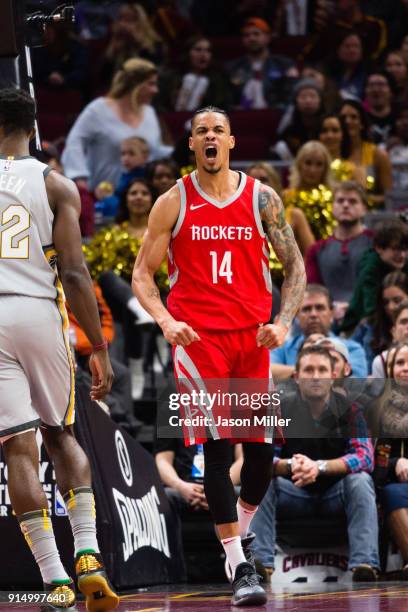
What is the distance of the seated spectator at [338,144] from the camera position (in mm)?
12352

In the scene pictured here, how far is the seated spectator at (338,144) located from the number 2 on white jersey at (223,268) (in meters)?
5.62

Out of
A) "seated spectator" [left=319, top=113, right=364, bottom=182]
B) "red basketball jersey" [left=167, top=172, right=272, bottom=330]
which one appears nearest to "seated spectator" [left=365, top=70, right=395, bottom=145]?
"seated spectator" [left=319, top=113, right=364, bottom=182]

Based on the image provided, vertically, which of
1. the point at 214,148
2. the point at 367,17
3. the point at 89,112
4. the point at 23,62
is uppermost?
the point at 367,17

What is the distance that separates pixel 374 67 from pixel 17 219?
10.1 m

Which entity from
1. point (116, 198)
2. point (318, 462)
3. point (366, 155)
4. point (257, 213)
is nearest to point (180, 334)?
point (257, 213)

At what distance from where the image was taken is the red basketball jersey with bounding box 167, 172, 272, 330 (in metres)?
6.86

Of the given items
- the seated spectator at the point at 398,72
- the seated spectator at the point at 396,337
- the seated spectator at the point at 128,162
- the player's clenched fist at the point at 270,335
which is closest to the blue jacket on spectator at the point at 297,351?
the seated spectator at the point at 396,337

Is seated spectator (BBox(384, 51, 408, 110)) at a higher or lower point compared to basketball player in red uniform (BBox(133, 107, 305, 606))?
higher

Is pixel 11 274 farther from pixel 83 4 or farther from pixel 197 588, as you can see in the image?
pixel 83 4

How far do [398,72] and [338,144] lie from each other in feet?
8.47

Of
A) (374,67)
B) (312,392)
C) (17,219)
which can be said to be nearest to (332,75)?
(374,67)

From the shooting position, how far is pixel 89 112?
13.4 m

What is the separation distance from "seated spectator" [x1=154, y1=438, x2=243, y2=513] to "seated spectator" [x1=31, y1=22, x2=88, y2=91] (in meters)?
8.26

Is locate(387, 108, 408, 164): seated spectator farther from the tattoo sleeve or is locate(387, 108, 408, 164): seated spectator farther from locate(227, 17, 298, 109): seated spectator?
the tattoo sleeve
